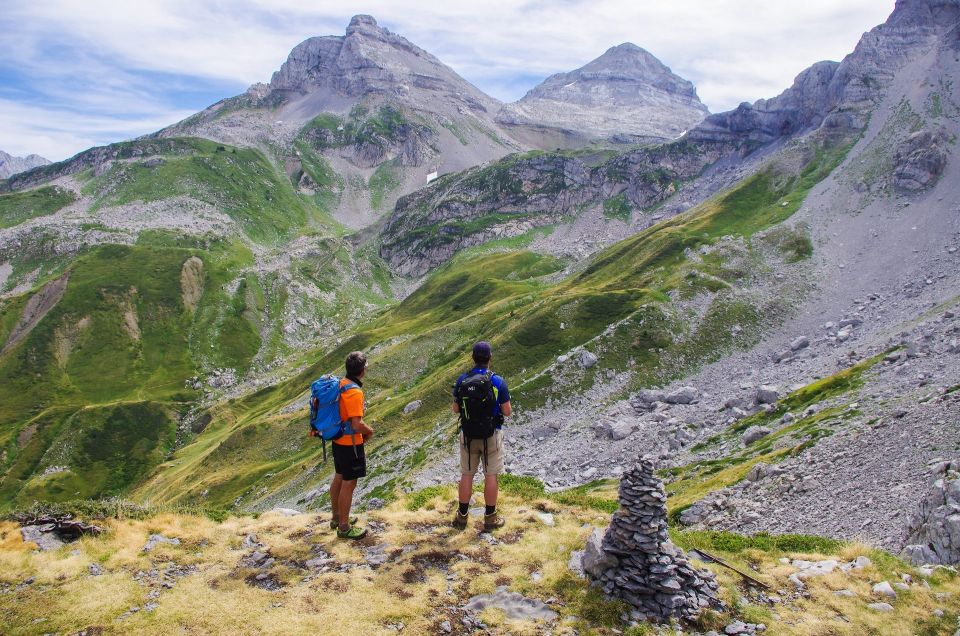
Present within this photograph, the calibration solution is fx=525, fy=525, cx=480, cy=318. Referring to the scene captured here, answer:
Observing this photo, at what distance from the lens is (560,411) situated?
6122cm

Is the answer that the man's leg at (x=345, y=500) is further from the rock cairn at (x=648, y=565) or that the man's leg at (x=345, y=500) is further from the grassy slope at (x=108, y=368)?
the grassy slope at (x=108, y=368)

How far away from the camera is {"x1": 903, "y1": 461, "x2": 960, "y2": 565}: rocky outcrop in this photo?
15828 mm

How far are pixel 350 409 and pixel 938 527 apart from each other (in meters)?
18.6

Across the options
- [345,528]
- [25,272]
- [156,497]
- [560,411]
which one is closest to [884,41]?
[560,411]

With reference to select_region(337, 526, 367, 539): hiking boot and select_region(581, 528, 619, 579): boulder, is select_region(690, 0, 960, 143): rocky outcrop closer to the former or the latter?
select_region(581, 528, 619, 579): boulder

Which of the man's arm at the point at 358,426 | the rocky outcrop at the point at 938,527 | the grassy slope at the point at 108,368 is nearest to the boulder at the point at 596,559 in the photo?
the man's arm at the point at 358,426

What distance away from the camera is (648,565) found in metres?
12.7

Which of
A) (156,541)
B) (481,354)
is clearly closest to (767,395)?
(481,354)

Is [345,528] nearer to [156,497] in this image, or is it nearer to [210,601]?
[210,601]

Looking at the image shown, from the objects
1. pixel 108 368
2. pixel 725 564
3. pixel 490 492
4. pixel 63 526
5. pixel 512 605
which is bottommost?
pixel 108 368

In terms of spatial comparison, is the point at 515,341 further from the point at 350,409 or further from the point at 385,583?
the point at 385,583

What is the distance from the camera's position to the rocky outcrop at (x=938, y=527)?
51.9 ft

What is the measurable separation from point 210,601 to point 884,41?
20564 cm

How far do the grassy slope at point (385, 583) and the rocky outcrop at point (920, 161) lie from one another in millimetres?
117383
